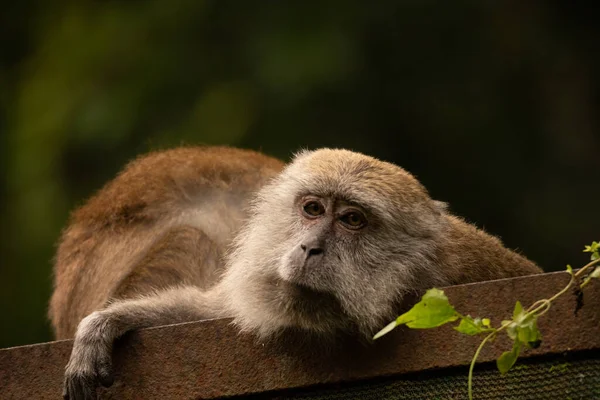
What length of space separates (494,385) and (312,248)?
3.61 ft

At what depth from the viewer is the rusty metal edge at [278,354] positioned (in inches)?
206

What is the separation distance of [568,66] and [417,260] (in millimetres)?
10056

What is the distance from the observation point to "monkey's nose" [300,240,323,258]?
5836 millimetres

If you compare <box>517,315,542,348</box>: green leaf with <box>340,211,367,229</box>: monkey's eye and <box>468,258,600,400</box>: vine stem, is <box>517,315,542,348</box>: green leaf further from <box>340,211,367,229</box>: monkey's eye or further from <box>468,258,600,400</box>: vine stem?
<box>340,211,367,229</box>: monkey's eye

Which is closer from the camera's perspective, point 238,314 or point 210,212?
point 238,314

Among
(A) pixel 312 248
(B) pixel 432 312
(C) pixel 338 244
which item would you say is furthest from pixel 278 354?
(B) pixel 432 312

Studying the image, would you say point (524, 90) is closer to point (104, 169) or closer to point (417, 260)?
point (104, 169)

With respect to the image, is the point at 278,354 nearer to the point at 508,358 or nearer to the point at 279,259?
the point at 279,259

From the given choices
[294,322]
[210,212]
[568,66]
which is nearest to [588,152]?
[568,66]

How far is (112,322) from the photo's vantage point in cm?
614

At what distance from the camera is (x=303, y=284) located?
19.0ft

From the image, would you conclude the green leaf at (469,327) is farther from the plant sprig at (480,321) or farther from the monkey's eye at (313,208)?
the monkey's eye at (313,208)

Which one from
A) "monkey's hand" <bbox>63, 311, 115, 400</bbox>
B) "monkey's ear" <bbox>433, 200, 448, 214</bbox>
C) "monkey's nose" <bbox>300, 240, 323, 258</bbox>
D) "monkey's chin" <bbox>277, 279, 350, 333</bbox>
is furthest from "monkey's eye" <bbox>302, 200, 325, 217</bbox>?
"monkey's hand" <bbox>63, 311, 115, 400</bbox>

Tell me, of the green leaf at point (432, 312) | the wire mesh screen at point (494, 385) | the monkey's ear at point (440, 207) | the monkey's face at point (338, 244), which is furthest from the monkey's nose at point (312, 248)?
the green leaf at point (432, 312)
